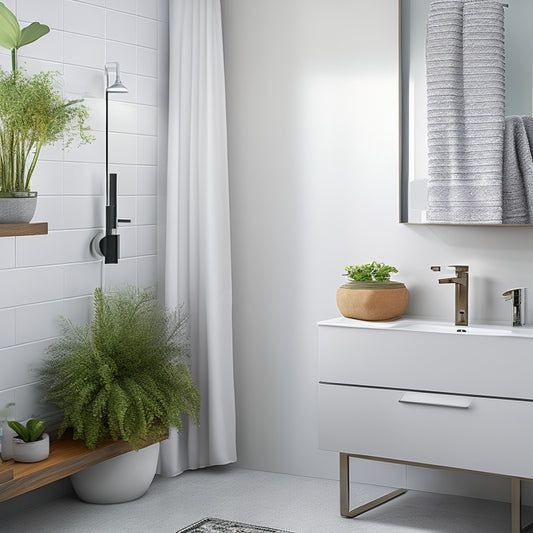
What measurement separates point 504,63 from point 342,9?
758mm

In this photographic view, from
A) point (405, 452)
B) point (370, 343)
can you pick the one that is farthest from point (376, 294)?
point (405, 452)

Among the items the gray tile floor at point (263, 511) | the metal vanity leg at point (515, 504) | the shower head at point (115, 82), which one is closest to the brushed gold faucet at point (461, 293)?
the metal vanity leg at point (515, 504)

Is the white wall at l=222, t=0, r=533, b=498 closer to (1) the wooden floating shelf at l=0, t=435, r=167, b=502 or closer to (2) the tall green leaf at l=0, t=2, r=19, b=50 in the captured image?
(1) the wooden floating shelf at l=0, t=435, r=167, b=502

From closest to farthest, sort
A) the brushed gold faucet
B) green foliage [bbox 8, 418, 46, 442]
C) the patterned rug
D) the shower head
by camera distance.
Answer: green foliage [bbox 8, 418, 46, 442]
the patterned rug
the brushed gold faucet
the shower head

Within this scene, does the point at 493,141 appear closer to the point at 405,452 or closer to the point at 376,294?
the point at 376,294

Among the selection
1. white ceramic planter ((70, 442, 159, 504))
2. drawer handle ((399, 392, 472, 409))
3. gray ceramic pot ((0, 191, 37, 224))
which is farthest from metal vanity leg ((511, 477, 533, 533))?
gray ceramic pot ((0, 191, 37, 224))

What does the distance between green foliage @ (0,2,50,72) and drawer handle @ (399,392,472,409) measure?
5.89ft

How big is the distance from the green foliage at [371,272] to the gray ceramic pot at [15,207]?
4.23ft

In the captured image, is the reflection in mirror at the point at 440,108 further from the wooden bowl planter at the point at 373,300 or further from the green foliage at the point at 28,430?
the green foliage at the point at 28,430

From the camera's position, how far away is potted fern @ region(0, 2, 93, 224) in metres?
2.79

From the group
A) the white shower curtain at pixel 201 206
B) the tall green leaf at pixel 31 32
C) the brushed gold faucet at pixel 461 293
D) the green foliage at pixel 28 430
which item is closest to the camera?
the tall green leaf at pixel 31 32

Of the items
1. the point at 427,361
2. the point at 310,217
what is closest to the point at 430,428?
the point at 427,361

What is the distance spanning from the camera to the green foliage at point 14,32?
277 cm

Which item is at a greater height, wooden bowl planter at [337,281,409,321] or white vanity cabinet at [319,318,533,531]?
wooden bowl planter at [337,281,409,321]
